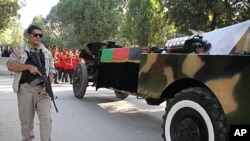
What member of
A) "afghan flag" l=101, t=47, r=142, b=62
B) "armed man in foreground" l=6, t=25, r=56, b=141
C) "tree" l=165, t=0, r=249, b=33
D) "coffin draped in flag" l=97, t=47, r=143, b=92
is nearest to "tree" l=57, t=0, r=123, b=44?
"tree" l=165, t=0, r=249, b=33

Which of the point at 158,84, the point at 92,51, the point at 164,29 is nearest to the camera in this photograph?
the point at 158,84

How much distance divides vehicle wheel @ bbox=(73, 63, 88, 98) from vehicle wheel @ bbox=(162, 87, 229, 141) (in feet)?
17.6

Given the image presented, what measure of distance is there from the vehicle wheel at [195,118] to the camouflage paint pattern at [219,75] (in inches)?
4.6

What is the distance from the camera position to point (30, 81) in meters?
4.59

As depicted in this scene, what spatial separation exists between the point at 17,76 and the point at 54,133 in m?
1.71

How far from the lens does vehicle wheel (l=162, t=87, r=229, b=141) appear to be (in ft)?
12.5

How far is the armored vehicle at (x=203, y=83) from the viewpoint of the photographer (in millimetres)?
3656

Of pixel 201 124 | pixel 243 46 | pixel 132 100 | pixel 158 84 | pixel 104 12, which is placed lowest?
pixel 132 100

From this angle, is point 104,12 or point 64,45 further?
point 64,45

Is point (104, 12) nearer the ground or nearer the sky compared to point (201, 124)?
nearer the sky

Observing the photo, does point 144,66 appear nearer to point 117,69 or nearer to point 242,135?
point 242,135

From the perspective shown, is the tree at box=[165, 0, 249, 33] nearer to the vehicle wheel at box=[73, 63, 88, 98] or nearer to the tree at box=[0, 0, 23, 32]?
the vehicle wheel at box=[73, 63, 88, 98]

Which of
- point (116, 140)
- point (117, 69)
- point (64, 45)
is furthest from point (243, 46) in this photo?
point (64, 45)

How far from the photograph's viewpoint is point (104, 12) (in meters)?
34.4
